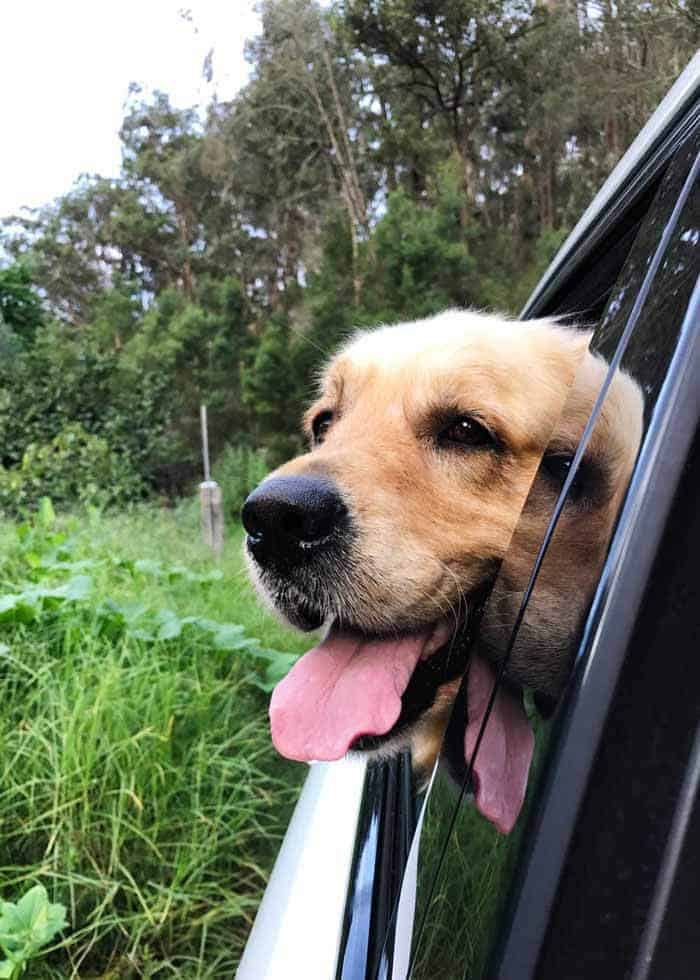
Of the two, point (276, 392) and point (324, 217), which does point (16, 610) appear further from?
point (324, 217)

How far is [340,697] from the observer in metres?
1.33

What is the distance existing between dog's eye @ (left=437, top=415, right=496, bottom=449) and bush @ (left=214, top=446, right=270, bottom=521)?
9.63 meters

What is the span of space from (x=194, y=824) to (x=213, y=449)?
40.7 feet

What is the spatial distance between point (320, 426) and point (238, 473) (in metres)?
10.3

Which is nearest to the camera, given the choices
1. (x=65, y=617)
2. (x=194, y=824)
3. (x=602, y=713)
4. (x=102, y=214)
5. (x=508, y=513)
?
(x=602, y=713)

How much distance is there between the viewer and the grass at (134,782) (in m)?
2.40

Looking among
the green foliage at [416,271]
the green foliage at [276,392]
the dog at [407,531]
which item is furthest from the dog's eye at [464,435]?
the green foliage at [276,392]

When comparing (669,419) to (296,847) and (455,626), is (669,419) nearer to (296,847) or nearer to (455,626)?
(455,626)

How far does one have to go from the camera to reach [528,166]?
12914 mm

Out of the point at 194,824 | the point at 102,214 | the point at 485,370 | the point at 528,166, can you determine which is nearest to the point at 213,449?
the point at 528,166

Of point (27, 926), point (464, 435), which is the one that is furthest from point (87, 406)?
point (464, 435)

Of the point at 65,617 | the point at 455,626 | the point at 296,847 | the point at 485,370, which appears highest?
the point at 485,370

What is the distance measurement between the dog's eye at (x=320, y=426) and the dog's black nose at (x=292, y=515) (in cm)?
61

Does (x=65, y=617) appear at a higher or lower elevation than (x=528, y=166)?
lower
